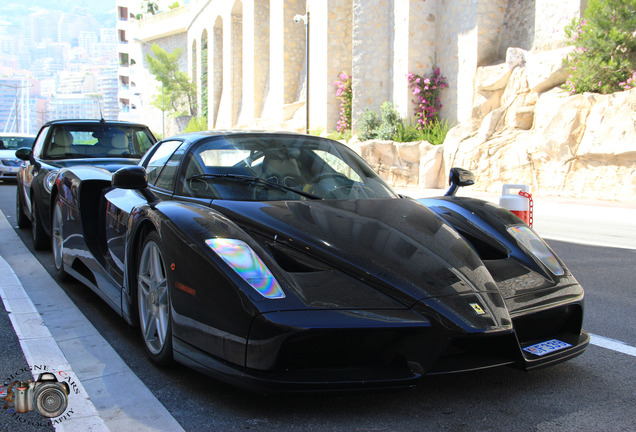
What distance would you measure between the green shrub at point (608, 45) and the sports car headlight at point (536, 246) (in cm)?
1231

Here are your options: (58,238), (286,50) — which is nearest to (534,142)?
(58,238)

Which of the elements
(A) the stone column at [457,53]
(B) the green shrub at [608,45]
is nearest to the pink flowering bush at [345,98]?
(A) the stone column at [457,53]

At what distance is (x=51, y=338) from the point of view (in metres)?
3.59

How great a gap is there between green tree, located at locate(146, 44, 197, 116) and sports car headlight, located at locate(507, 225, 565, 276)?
5201cm

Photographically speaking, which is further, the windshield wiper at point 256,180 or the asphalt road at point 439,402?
the windshield wiper at point 256,180

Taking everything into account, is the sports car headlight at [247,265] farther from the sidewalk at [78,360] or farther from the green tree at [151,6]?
the green tree at [151,6]

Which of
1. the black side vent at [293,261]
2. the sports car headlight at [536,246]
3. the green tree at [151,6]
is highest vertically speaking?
the green tree at [151,6]

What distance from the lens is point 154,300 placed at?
323 centimetres

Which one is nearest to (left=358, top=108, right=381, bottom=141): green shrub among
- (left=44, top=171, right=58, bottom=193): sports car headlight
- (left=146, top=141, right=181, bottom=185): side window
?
(left=44, top=171, right=58, bottom=193): sports car headlight

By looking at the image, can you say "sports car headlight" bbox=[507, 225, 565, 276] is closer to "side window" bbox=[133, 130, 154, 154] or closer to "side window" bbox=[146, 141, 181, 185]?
"side window" bbox=[146, 141, 181, 185]

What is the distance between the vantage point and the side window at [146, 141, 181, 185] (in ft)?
13.5

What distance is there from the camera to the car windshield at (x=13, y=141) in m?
19.1

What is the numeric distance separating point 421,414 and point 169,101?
177 ft

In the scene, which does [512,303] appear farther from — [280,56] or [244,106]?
[244,106]
